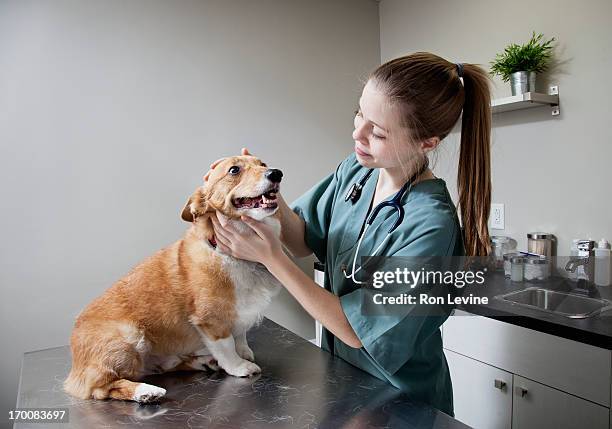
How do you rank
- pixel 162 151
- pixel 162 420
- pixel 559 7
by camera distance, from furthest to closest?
pixel 162 151, pixel 559 7, pixel 162 420

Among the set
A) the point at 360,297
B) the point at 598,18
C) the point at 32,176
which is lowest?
the point at 360,297

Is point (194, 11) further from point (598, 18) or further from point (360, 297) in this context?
point (360, 297)

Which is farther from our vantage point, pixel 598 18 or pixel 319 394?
pixel 598 18

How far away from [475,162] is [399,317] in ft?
1.46

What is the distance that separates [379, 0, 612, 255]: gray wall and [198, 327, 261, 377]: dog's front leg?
3.85 feet

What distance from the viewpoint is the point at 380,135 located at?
1.12 meters

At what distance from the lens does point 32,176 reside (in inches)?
96.0

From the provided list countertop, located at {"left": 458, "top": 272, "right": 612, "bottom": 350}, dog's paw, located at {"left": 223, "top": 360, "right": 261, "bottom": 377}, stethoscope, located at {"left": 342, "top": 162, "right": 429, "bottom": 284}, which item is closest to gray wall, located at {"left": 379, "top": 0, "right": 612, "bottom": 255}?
countertop, located at {"left": 458, "top": 272, "right": 612, "bottom": 350}

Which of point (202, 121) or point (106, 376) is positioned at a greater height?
point (202, 121)

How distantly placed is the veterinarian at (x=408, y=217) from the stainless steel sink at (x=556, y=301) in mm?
1017

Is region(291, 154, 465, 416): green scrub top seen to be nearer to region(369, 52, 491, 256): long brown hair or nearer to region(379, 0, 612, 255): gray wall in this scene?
region(369, 52, 491, 256): long brown hair

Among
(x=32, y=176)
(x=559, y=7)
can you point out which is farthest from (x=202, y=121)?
(x=559, y=7)

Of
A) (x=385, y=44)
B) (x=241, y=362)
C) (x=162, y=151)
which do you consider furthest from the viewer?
(x=385, y=44)

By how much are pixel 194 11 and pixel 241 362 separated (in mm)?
2344
